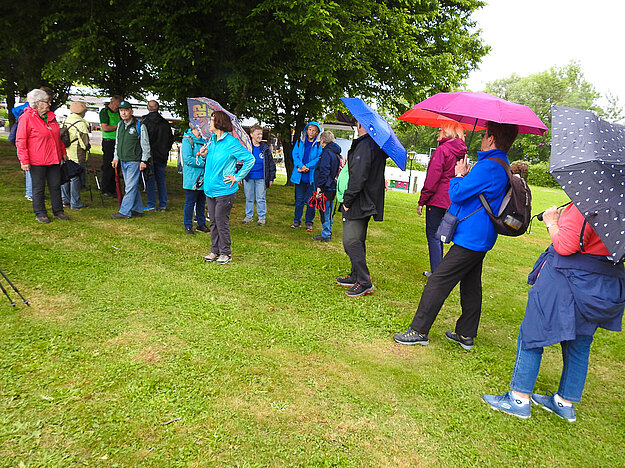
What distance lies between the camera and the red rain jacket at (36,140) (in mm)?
6820

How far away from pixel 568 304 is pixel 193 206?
6209mm

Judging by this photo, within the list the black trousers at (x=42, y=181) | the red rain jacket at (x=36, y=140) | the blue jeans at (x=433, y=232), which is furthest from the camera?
the black trousers at (x=42, y=181)

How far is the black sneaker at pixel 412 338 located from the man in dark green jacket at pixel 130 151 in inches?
243

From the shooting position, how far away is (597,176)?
2.40m

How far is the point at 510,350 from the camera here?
4.44 m

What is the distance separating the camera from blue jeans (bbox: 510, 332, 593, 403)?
3109 mm

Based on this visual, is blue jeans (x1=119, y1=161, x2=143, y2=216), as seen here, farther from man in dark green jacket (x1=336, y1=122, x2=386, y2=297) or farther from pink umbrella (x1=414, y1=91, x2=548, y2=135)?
pink umbrella (x1=414, y1=91, x2=548, y2=135)

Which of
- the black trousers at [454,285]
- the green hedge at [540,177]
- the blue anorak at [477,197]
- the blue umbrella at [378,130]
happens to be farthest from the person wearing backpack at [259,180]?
the green hedge at [540,177]

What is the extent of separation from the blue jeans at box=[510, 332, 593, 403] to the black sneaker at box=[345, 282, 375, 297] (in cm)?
244

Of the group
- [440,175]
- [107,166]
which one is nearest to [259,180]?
[107,166]

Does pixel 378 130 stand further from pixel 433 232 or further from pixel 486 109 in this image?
pixel 433 232

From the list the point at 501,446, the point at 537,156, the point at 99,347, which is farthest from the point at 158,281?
the point at 537,156

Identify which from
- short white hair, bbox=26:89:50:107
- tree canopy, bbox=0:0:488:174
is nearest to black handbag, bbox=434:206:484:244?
tree canopy, bbox=0:0:488:174

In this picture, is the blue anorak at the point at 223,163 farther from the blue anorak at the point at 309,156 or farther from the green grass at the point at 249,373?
the blue anorak at the point at 309,156
